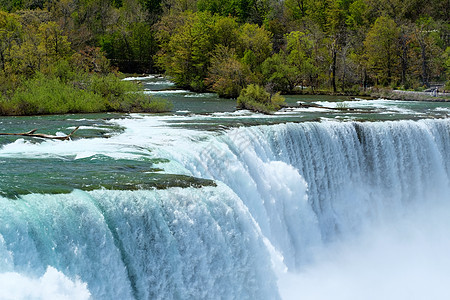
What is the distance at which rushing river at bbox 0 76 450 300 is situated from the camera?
8.41 metres

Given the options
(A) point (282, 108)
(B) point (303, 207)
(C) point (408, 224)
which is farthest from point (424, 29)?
(B) point (303, 207)

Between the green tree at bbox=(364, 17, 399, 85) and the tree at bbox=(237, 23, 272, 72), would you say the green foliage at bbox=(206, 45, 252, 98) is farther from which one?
the green tree at bbox=(364, 17, 399, 85)

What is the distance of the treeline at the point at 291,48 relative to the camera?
1219 inches

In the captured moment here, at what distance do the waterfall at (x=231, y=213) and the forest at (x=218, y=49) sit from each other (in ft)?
33.0

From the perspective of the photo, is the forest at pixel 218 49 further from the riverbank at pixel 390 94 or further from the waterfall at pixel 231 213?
the waterfall at pixel 231 213

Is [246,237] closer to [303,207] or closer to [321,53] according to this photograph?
[303,207]

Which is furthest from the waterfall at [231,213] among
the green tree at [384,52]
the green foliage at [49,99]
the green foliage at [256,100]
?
the green tree at [384,52]

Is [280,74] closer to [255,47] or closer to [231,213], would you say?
[255,47]

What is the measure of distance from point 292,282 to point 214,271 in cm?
404

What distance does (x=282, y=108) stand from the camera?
89.7 ft

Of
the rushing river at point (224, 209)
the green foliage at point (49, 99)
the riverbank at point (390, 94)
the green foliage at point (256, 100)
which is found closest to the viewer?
the rushing river at point (224, 209)

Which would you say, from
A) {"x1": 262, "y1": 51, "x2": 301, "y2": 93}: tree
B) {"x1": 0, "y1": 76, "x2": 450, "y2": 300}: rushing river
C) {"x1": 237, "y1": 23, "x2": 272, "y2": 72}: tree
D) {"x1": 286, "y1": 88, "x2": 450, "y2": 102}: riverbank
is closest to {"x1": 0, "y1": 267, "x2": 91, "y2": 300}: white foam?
{"x1": 0, "y1": 76, "x2": 450, "y2": 300}: rushing river

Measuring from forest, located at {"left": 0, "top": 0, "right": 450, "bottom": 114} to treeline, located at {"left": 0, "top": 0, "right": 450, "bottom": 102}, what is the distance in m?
0.09

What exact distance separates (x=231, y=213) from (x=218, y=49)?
32.0 meters
